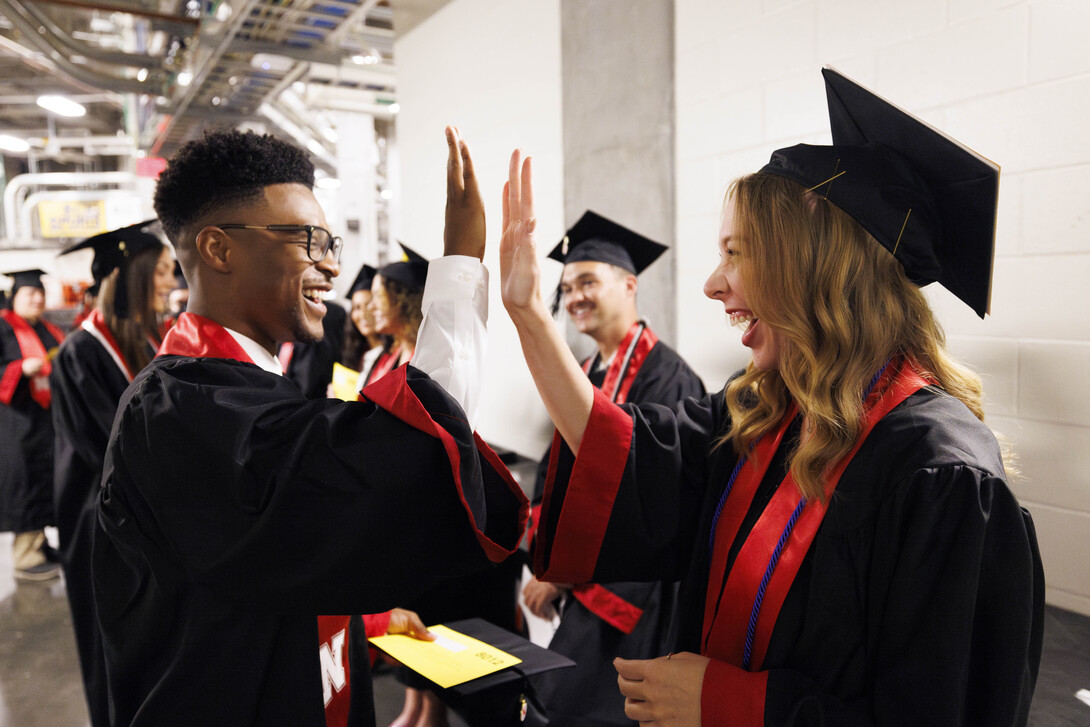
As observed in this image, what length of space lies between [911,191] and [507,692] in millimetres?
1522

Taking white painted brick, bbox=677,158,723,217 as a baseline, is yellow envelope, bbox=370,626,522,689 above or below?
below

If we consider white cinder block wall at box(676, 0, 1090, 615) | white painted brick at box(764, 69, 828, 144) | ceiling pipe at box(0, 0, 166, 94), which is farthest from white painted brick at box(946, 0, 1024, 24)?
ceiling pipe at box(0, 0, 166, 94)

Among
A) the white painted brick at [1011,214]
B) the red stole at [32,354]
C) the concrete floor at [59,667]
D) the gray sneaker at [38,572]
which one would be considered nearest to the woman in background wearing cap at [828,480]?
the concrete floor at [59,667]

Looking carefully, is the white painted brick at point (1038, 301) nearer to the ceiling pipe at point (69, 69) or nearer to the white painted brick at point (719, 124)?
the white painted brick at point (719, 124)

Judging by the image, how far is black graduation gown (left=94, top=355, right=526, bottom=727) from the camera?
1.02 metres

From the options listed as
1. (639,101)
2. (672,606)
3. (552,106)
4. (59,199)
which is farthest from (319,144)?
(672,606)

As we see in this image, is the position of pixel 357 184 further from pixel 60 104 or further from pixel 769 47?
pixel 769 47

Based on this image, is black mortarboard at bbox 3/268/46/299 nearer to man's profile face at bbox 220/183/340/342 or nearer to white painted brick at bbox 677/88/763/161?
white painted brick at bbox 677/88/763/161

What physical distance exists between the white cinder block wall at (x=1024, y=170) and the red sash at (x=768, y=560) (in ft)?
3.63

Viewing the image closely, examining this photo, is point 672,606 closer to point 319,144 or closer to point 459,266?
point 459,266

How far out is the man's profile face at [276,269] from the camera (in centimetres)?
131

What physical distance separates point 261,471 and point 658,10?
2852 mm

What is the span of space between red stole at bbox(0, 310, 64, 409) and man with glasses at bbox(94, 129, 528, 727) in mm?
3803

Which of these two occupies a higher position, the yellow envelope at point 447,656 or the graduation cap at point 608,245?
the graduation cap at point 608,245
